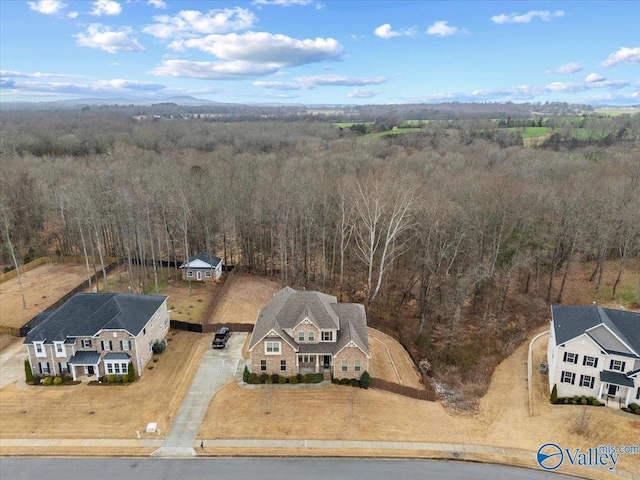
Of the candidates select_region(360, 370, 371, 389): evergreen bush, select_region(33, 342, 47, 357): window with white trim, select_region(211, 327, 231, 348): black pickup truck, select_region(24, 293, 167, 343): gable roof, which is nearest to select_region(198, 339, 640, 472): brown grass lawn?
select_region(360, 370, 371, 389): evergreen bush

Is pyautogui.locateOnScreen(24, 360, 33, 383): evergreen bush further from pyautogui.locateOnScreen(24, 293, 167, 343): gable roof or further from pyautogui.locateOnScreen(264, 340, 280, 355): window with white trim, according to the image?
pyautogui.locateOnScreen(264, 340, 280, 355): window with white trim

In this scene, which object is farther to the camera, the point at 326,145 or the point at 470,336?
the point at 326,145

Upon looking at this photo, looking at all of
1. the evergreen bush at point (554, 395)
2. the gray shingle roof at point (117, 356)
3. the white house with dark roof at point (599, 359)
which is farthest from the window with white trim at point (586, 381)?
the gray shingle roof at point (117, 356)

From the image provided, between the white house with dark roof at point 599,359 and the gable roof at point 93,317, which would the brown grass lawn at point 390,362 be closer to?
the white house with dark roof at point 599,359

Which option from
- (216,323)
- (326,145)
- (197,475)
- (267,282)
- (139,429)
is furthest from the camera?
(326,145)

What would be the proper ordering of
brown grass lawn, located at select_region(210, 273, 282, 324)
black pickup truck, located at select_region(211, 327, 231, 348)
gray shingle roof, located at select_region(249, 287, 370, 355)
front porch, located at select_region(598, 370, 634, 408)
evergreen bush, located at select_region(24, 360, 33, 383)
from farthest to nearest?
1. brown grass lawn, located at select_region(210, 273, 282, 324)
2. black pickup truck, located at select_region(211, 327, 231, 348)
3. gray shingle roof, located at select_region(249, 287, 370, 355)
4. evergreen bush, located at select_region(24, 360, 33, 383)
5. front porch, located at select_region(598, 370, 634, 408)

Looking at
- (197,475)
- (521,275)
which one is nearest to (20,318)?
(197,475)

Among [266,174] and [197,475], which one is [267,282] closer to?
[266,174]
